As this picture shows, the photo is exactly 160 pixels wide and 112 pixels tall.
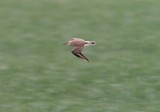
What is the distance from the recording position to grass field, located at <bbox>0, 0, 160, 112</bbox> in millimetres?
7641

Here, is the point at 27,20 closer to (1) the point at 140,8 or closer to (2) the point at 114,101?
(1) the point at 140,8

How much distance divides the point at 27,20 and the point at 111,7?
2172mm

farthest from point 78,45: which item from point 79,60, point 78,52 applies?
point 79,60

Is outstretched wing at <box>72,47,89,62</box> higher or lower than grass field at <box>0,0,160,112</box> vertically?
lower

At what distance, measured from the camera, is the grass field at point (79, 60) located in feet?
25.1

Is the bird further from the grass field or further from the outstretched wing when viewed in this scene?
the grass field

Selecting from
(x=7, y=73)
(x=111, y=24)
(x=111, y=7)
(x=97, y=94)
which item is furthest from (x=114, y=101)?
(x=111, y=7)

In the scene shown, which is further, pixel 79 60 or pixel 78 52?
pixel 79 60

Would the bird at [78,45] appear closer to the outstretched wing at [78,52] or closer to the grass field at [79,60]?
the outstretched wing at [78,52]

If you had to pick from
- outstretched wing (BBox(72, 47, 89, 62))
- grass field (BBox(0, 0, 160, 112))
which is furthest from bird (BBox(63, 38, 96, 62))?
grass field (BBox(0, 0, 160, 112))

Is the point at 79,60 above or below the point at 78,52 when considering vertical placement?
above

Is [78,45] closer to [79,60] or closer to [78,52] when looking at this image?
[78,52]

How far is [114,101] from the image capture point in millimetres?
7598

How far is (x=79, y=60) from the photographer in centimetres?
1004
